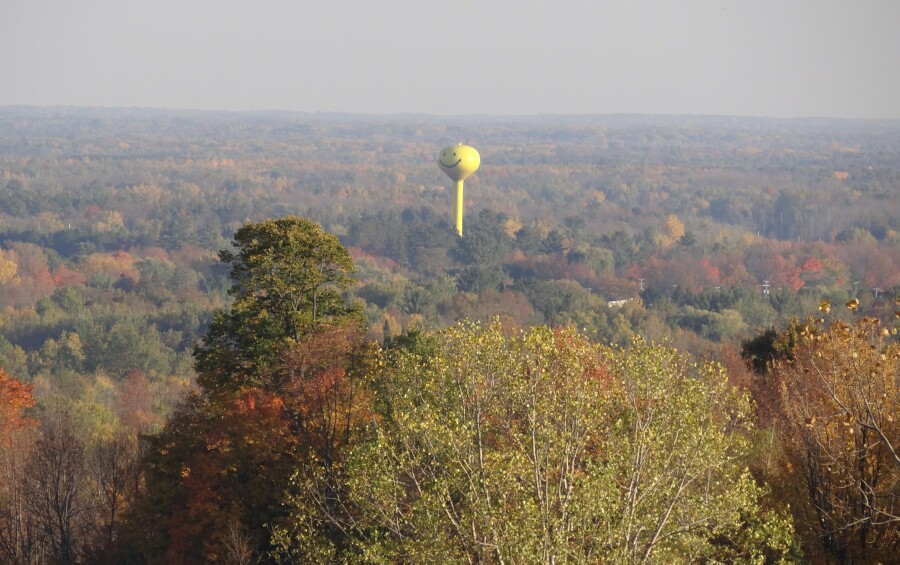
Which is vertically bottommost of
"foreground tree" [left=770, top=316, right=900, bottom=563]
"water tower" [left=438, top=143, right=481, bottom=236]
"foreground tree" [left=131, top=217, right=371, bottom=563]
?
"water tower" [left=438, top=143, right=481, bottom=236]

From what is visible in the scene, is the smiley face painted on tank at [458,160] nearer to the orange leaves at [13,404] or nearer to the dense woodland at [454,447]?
the dense woodland at [454,447]

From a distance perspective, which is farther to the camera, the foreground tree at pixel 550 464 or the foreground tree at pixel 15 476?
the foreground tree at pixel 15 476

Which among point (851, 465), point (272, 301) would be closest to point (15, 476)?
point (272, 301)

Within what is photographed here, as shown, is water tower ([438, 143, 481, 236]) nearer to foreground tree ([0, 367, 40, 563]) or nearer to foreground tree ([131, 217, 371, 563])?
foreground tree ([0, 367, 40, 563])

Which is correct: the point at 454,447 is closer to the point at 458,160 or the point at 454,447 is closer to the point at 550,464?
the point at 550,464

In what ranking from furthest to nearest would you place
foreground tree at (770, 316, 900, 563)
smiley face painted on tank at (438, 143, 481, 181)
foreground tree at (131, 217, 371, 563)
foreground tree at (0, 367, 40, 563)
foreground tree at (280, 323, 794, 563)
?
smiley face painted on tank at (438, 143, 481, 181) → foreground tree at (0, 367, 40, 563) → foreground tree at (131, 217, 371, 563) → foreground tree at (770, 316, 900, 563) → foreground tree at (280, 323, 794, 563)

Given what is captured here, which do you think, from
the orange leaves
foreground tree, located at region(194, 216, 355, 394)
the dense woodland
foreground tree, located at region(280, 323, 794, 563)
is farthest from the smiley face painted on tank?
foreground tree, located at region(280, 323, 794, 563)

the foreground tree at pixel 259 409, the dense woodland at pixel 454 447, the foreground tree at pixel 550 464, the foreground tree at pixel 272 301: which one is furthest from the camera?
the foreground tree at pixel 272 301

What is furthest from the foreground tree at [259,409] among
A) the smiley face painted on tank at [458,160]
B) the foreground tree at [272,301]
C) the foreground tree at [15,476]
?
the smiley face painted on tank at [458,160]

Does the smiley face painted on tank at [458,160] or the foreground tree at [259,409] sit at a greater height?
the foreground tree at [259,409]

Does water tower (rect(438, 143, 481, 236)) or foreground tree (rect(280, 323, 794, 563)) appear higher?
foreground tree (rect(280, 323, 794, 563))
